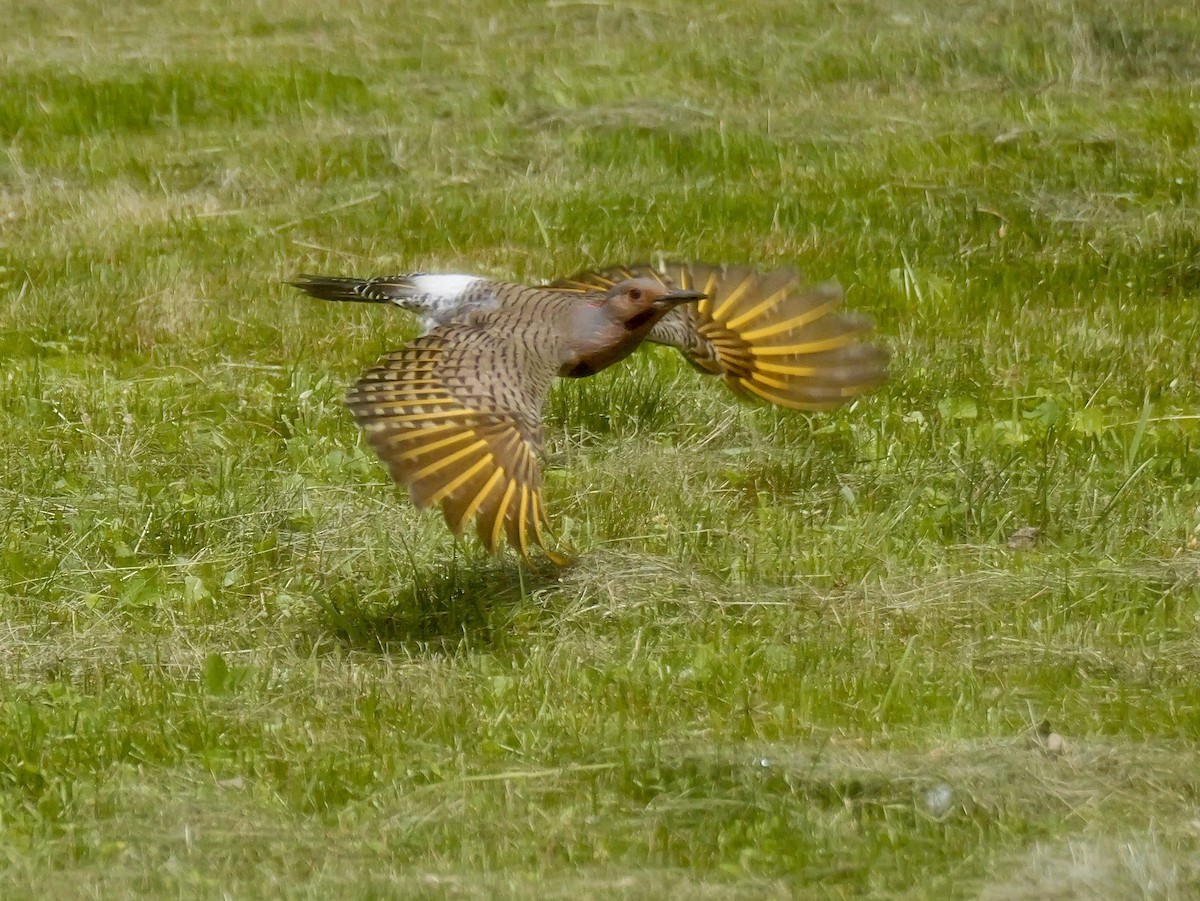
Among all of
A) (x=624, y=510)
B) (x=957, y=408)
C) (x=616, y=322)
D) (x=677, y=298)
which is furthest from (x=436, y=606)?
(x=957, y=408)

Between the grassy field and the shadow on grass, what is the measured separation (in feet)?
0.05

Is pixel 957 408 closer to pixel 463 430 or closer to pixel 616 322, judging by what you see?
pixel 616 322

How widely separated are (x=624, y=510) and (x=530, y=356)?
0.75 meters

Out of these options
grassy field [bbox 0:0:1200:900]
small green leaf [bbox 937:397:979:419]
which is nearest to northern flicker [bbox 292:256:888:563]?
grassy field [bbox 0:0:1200:900]

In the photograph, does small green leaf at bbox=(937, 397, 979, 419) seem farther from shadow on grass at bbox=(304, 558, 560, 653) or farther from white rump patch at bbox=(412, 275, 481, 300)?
shadow on grass at bbox=(304, 558, 560, 653)

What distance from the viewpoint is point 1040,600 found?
554 cm

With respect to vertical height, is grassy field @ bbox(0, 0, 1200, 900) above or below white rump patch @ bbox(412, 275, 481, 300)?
below

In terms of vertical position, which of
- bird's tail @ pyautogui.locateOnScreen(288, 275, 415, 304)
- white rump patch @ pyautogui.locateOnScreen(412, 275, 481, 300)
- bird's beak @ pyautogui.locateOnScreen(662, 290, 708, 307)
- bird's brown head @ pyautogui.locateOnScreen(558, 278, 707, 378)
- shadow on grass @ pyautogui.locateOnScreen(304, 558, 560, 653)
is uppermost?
bird's beak @ pyautogui.locateOnScreen(662, 290, 708, 307)

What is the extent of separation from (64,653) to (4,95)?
7201 mm

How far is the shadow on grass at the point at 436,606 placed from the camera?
5.38 meters

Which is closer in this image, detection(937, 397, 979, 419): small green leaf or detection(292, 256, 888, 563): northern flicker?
detection(292, 256, 888, 563): northern flicker

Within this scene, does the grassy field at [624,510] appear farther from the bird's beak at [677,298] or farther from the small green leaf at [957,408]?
the bird's beak at [677,298]

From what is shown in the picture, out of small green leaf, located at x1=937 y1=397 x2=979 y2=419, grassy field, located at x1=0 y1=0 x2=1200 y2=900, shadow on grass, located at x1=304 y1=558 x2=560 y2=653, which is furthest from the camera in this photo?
small green leaf, located at x1=937 y1=397 x2=979 y2=419

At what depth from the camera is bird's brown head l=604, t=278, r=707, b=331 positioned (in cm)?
574
